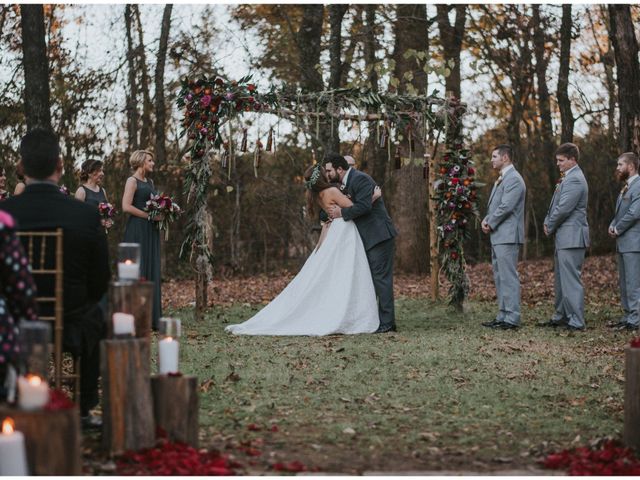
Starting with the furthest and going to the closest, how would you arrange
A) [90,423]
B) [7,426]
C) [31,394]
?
[90,423] < [31,394] < [7,426]

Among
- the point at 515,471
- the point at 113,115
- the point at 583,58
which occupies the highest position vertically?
the point at 583,58

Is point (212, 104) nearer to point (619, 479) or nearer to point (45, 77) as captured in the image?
point (45, 77)

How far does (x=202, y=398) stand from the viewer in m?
6.39

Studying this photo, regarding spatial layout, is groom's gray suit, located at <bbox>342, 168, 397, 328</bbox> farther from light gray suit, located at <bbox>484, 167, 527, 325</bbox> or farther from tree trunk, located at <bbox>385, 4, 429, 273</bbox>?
tree trunk, located at <bbox>385, 4, 429, 273</bbox>

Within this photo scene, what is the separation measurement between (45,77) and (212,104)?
251 centimetres

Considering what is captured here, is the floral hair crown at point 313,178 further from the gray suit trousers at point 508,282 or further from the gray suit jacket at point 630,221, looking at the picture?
the gray suit jacket at point 630,221

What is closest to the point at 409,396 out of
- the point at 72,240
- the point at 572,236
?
the point at 72,240

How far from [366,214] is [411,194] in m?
8.82

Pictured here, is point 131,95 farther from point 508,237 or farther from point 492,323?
point 492,323

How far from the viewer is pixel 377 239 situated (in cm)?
1054

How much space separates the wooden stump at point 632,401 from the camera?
4801 millimetres

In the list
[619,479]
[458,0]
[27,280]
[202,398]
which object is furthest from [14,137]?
[619,479]

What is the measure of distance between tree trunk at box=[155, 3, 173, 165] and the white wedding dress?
30.7ft

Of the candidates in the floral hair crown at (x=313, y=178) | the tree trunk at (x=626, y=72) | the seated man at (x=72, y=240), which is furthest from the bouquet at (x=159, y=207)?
the tree trunk at (x=626, y=72)
